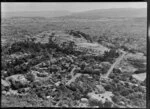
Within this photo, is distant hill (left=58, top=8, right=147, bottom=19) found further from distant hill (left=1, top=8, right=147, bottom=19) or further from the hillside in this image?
the hillside

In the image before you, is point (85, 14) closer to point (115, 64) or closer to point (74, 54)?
point (74, 54)

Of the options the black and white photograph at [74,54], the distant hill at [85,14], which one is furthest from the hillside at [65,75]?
the distant hill at [85,14]

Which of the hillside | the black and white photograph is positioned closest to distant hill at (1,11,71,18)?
the black and white photograph

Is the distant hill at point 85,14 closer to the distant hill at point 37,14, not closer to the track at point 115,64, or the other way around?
the distant hill at point 37,14

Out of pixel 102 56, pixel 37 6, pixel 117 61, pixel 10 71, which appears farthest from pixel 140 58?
pixel 10 71

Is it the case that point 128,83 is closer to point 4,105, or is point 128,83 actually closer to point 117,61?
point 117,61

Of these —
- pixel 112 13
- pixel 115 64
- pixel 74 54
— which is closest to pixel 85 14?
pixel 112 13

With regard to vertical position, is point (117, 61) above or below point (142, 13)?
below
